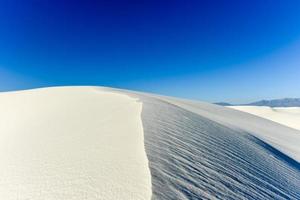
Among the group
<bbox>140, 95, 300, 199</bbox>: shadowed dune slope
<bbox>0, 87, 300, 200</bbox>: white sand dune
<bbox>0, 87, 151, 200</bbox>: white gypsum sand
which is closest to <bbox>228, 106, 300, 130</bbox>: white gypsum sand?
<bbox>140, 95, 300, 199</bbox>: shadowed dune slope

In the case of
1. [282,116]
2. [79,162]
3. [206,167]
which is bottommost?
[282,116]

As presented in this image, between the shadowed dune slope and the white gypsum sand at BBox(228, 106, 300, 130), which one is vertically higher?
the shadowed dune slope

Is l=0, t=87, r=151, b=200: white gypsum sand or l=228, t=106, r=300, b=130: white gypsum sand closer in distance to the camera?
l=0, t=87, r=151, b=200: white gypsum sand

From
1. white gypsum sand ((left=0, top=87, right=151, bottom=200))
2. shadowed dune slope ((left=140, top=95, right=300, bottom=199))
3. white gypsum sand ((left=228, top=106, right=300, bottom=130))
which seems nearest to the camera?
white gypsum sand ((left=0, top=87, right=151, bottom=200))

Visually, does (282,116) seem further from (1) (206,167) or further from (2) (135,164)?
(2) (135,164)

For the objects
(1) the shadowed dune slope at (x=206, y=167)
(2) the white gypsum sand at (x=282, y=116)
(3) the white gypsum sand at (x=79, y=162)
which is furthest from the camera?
(2) the white gypsum sand at (x=282, y=116)

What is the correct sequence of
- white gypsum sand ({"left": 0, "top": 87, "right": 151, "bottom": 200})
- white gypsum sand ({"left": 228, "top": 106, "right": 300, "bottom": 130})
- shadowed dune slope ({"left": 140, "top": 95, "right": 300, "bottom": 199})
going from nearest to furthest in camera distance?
white gypsum sand ({"left": 0, "top": 87, "right": 151, "bottom": 200})
shadowed dune slope ({"left": 140, "top": 95, "right": 300, "bottom": 199})
white gypsum sand ({"left": 228, "top": 106, "right": 300, "bottom": 130})

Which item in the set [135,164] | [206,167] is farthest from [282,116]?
[135,164]

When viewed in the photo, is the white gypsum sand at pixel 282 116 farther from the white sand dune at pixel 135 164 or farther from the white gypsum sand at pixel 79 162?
the white gypsum sand at pixel 79 162

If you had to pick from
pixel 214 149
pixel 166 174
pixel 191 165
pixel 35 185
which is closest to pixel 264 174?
pixel 214 149

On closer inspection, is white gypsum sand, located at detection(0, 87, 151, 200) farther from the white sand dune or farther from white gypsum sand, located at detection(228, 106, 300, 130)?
white gypsum sand, located at detection(228, 106, 300, 130)

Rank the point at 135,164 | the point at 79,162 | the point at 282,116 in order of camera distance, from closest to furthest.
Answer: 1. the point at 135,164
2. the point at 79,162
3. the point at 282,116

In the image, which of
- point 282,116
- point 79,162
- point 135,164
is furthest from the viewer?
point 282,116

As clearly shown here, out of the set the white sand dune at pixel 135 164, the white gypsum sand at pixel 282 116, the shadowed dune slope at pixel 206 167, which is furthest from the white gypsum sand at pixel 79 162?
the white gypsum sand at pixel 282 116
